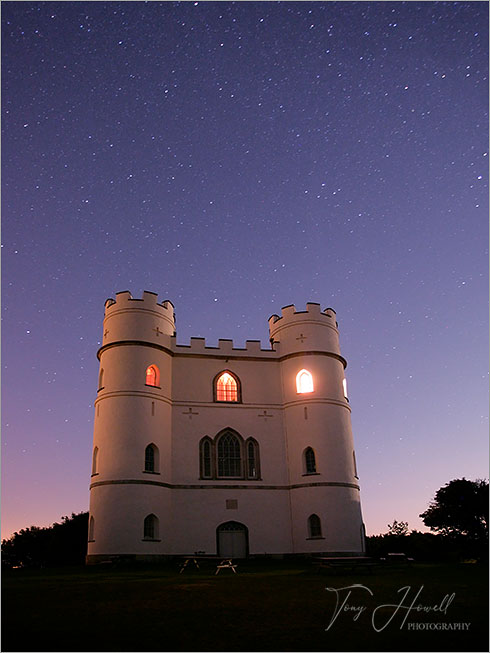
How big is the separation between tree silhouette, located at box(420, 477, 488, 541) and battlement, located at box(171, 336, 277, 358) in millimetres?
20831

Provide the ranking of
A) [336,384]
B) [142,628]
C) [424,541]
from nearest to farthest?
[142,628], [336,384], [424,541]

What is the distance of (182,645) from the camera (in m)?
8.95

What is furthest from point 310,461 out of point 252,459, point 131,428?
point 131,428

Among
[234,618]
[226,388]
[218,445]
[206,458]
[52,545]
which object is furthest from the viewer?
[52,545]

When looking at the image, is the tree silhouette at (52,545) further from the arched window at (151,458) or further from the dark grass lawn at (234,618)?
the dark grass lawn at (234,618)

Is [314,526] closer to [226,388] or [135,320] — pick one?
[226,388]

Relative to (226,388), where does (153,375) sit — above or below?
above

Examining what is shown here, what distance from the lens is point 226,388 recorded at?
117 ft

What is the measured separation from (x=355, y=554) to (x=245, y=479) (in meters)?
7.68

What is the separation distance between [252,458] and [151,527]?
740 cm

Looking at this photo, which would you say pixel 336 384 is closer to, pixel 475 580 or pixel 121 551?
pixel 121 551

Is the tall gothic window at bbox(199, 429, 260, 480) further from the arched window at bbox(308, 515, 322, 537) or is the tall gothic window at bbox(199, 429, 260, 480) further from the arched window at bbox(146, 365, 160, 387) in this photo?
the arched window at bbox(146, 365, 160, 387)

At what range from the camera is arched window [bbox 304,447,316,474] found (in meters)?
34.0

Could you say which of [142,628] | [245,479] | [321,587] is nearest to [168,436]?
[245,479]
